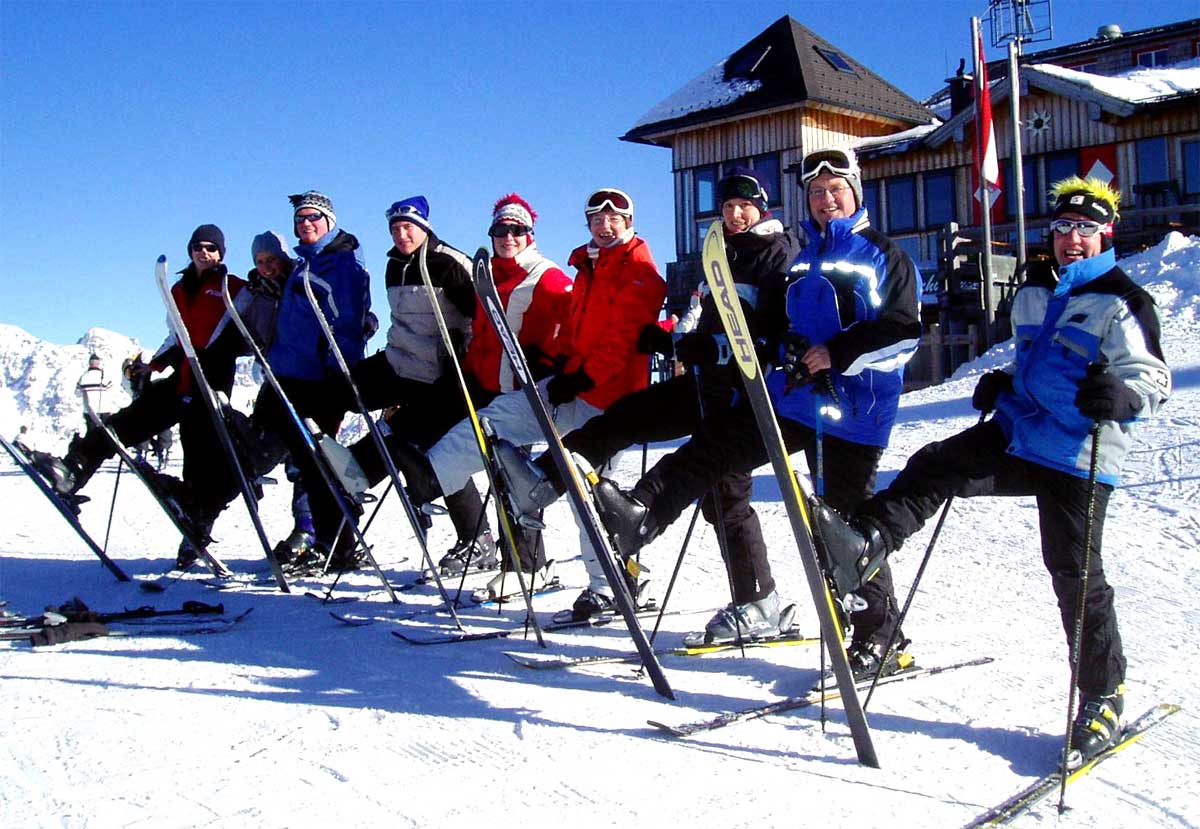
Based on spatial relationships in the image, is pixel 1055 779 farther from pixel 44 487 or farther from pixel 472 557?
pixel 44 487

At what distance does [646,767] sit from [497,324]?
156 cm

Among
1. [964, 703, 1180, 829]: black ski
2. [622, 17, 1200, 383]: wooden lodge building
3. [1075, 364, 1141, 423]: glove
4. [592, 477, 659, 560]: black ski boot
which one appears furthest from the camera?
[622, 17, 1200, 383]: wooden lodge building

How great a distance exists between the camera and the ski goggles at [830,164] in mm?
3877

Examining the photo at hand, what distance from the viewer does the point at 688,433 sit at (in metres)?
4.30

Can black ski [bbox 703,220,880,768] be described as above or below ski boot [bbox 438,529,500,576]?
above

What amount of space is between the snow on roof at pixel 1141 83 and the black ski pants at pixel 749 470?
18700mm

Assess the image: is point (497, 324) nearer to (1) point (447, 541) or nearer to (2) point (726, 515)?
(2) point (726, 515)

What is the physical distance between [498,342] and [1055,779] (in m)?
3.30

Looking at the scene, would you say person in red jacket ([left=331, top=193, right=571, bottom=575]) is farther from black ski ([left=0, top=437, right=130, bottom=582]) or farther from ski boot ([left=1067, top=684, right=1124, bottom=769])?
ski boot ([left=1067, top=684, right=1124, bottom=769])

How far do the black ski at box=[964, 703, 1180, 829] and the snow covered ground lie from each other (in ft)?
0.11

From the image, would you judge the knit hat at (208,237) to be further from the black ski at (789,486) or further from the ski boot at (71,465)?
the black ski at (789,486)

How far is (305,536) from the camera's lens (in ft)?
21.4

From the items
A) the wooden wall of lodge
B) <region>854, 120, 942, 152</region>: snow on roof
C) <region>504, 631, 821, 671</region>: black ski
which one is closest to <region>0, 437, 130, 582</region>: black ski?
<region>504, 631, 821, 671</region>: black ski

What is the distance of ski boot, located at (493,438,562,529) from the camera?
3.78 metres
